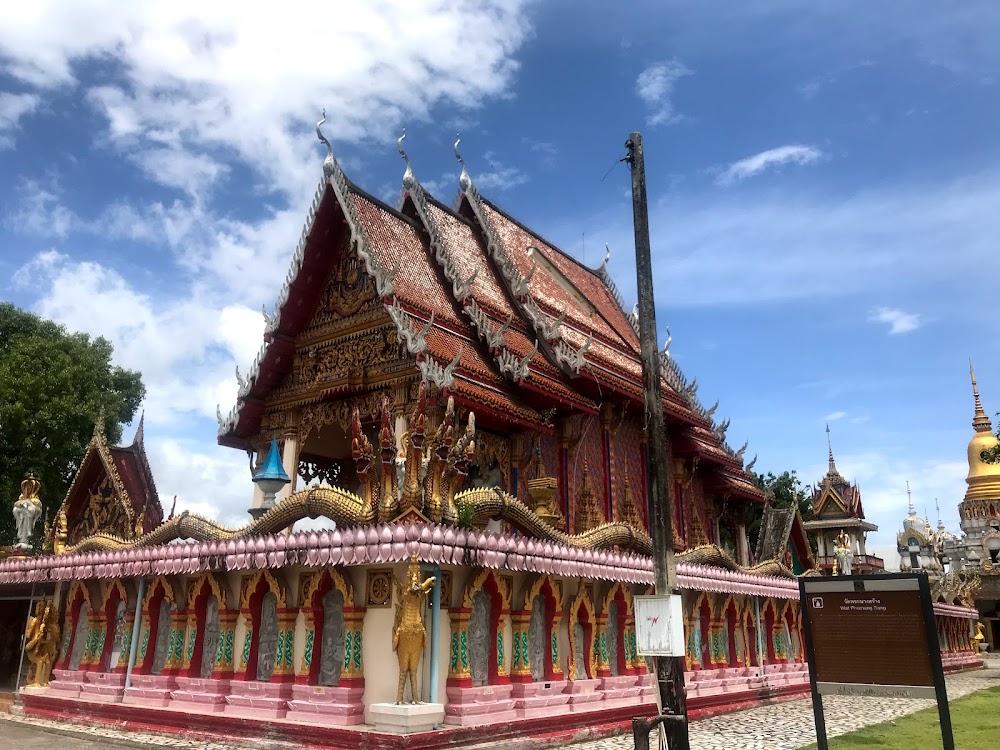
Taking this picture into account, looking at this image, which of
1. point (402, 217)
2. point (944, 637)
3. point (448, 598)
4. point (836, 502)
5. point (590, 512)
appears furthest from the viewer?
point (836, 502)

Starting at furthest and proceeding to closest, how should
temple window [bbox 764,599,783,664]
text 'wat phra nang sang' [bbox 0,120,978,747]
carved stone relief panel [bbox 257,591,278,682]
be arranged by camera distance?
temple window [bbox 764,599,783,664], carved stone relief panel [bbox 257,591,278,682], text 'wat phra nang sang' [bbox 0,120,978,747]

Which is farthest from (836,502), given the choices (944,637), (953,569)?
(944,637)

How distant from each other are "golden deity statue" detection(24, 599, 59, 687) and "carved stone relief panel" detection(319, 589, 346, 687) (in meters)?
6.17

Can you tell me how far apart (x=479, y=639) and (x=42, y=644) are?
7.82 m

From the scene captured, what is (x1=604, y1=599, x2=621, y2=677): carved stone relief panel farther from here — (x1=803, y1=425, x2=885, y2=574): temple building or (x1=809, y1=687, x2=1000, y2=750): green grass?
(x1=803, y1=425, x2=885, y2=574): temple building

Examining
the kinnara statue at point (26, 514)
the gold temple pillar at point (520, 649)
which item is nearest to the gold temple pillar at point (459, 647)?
the gold temple pillar at point (520, 649)

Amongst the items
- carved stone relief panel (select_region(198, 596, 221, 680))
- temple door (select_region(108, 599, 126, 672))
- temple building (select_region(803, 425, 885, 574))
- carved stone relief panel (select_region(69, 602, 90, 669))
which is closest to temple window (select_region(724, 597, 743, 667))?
carved stone relief panel (select_region(198, 596, 221, 680))

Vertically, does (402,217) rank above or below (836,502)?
above

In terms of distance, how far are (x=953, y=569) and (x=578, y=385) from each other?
38656 mm

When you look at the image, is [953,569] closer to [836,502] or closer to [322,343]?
[836,502]

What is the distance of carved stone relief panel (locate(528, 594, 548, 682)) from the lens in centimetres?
998

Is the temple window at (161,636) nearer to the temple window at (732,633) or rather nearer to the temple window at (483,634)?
the temple window at (483,634)

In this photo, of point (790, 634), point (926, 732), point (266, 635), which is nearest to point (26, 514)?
point (266, 635)

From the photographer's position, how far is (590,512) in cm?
1454
